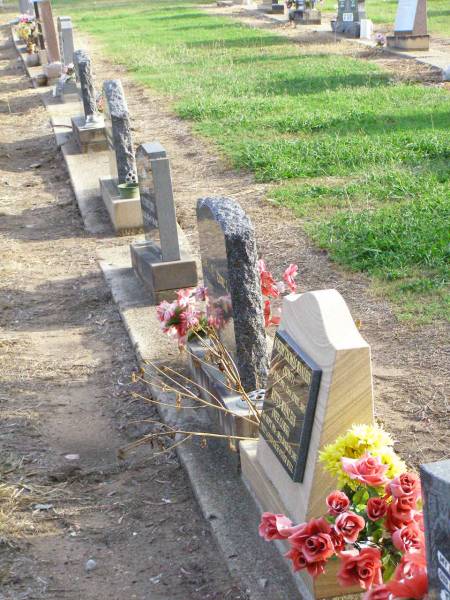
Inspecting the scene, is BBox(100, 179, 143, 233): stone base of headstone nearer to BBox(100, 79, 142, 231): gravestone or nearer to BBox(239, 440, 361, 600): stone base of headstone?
BBox(100, 79, 142, 231): gravestone

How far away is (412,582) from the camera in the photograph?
276 cm

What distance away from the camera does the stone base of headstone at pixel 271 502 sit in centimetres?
367

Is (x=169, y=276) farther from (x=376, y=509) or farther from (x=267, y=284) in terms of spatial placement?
(x=376, y=509)

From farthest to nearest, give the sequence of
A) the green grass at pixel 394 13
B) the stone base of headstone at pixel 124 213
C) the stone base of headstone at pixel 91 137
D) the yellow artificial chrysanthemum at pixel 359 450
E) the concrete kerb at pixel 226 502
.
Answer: the green grass at pixel 394 13, the stone base of headstone at pixel 91 137, the stone base of headstone at pixel 124 213, the concrete kerb at pixel 226 502, the yellow artificial chrysanthemum at pixel 359 450

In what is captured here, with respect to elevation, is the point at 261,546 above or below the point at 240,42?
above

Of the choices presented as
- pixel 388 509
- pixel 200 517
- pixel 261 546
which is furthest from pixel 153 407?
pixel 388 509

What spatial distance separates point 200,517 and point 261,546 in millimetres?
487

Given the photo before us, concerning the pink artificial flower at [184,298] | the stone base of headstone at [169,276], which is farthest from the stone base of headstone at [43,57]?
the pink artificial flower at [184,298]

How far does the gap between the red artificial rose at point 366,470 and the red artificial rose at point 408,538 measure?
0.18m

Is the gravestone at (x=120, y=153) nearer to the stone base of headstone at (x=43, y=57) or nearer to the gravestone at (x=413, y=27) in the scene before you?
the gravestone at (x=413, y=27)

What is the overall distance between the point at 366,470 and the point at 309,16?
932 inches

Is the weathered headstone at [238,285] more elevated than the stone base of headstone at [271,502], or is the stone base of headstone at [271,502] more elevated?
the weathered headstone at [238,285]

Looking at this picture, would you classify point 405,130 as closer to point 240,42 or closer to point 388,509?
point 388,509

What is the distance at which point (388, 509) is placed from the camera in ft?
10.6
